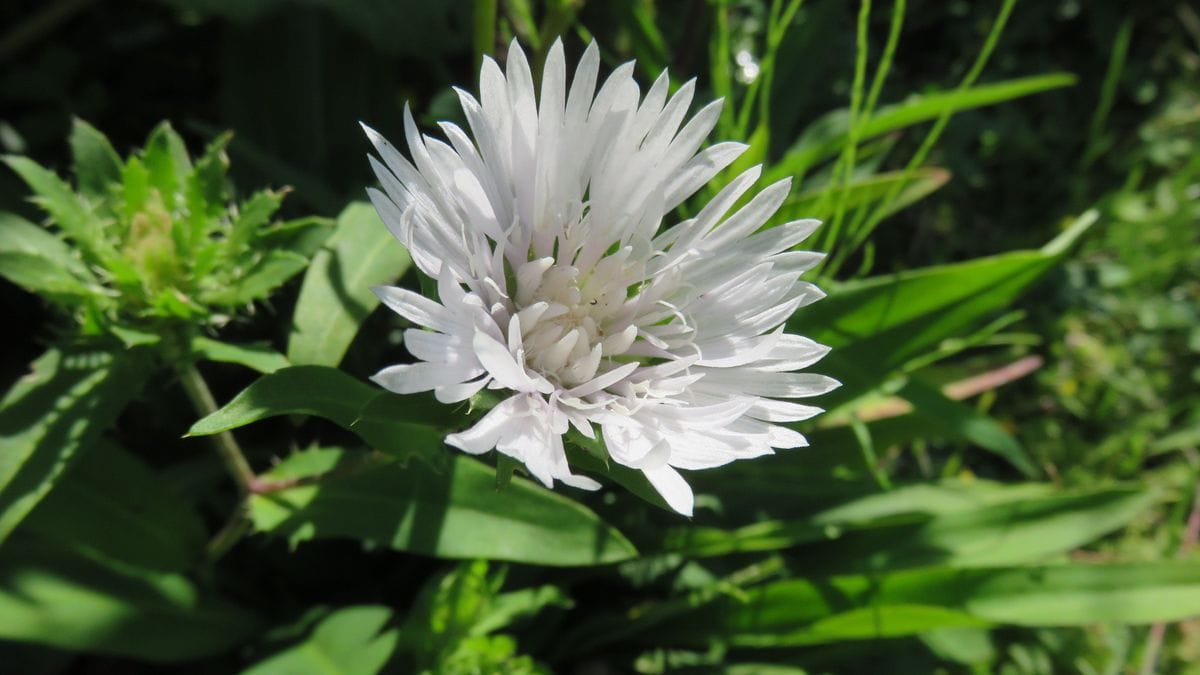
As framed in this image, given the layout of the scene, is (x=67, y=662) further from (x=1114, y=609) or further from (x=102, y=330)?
(x=1114, y=609)

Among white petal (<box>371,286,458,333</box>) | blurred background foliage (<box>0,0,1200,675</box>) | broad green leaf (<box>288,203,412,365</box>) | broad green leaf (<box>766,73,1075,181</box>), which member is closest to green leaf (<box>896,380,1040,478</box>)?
blurred background foliage (<box>0,0,1200,675</box>)

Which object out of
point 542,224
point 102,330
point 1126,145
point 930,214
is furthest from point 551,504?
point 1126,145

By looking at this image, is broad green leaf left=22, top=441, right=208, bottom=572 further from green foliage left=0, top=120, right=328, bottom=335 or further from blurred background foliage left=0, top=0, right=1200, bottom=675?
green foliage left=0, top=120, right=328, bottom=335

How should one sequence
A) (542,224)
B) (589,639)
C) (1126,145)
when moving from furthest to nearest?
(1126,145) < (589,639) < (542,224)

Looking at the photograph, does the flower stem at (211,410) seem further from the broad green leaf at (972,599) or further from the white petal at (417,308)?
the broad green leaf at (972,599)

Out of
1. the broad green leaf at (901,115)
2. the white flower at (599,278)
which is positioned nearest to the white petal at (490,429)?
the white flower at (599,278)

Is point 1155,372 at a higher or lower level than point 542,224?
lower

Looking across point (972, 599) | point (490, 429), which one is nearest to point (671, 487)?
point (490, 429)
